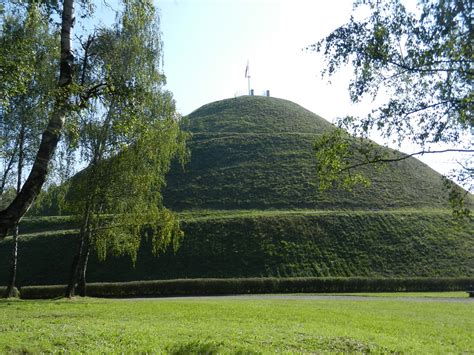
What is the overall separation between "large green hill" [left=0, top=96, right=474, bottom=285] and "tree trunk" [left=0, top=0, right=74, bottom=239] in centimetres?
2439

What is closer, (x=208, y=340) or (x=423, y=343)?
(x=208, y=340)

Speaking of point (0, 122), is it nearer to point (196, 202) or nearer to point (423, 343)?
point (423, 343)

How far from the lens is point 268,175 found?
62844mm

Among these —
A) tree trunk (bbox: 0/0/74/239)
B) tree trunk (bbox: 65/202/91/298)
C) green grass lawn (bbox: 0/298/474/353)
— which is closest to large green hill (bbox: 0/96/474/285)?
tree trunk (bbox: 65/202/91/298)

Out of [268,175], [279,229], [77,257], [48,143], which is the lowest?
[77,257]

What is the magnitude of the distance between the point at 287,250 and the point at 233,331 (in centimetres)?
3277

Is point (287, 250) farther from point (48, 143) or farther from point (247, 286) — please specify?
point (48, 143)

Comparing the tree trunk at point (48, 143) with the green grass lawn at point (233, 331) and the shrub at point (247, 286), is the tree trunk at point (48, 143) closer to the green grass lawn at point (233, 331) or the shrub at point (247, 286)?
the green grass lawn at point (233, 331)

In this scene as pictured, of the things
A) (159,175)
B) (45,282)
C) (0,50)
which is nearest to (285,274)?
(159,175)

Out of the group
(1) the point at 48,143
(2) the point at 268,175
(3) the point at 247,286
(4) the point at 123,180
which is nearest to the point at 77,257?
(4) the point at 123,180

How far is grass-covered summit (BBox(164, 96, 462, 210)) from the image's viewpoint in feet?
185

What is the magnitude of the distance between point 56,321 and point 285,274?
2832cm

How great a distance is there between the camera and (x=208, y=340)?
10305mm

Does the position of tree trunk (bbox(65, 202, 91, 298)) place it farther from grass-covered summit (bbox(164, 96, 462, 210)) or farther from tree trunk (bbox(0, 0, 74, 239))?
grass-covered summit (bbox(164, 96, 462, 210))
